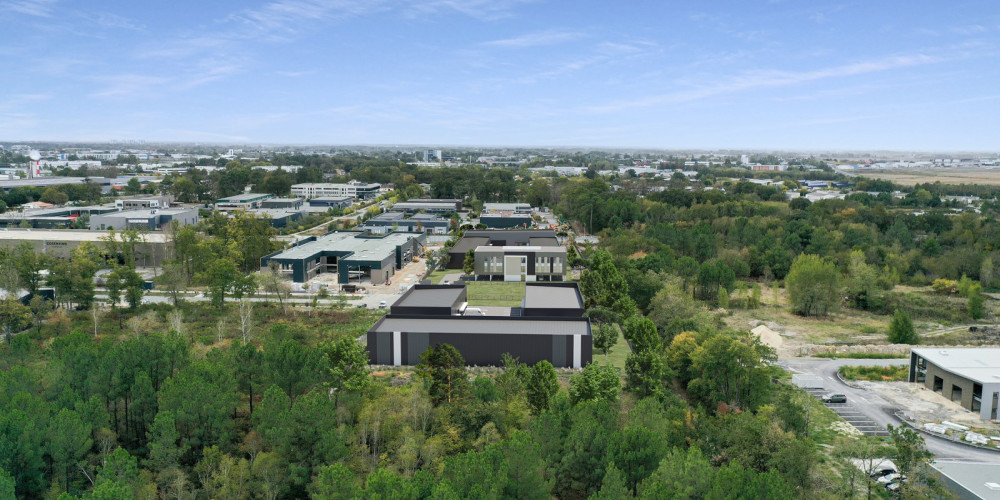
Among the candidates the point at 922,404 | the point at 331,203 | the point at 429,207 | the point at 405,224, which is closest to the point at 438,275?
the point at 405,224

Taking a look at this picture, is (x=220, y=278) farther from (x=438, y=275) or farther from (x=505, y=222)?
(x=505, y=222)

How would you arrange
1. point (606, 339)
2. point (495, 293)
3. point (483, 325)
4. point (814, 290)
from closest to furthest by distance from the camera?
1. point (606, 339)
2. point (483, 325)
3. point (814, 290)
4. point (495, 293)

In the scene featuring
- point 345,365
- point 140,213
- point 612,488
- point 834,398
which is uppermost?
point 140,213

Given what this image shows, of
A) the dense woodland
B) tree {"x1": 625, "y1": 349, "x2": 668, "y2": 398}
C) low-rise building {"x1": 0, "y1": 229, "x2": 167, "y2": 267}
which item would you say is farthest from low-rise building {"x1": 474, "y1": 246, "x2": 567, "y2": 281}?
low-rise building {"x1": 0, "y1": 229, "x2": 167, "y2": 267}

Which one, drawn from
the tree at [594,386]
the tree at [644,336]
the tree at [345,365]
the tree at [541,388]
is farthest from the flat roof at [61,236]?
the tree at [594,386]

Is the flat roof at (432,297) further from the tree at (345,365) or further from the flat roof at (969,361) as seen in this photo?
the flat roof at (969,361)

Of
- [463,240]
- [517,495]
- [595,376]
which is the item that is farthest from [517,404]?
[463,240]
